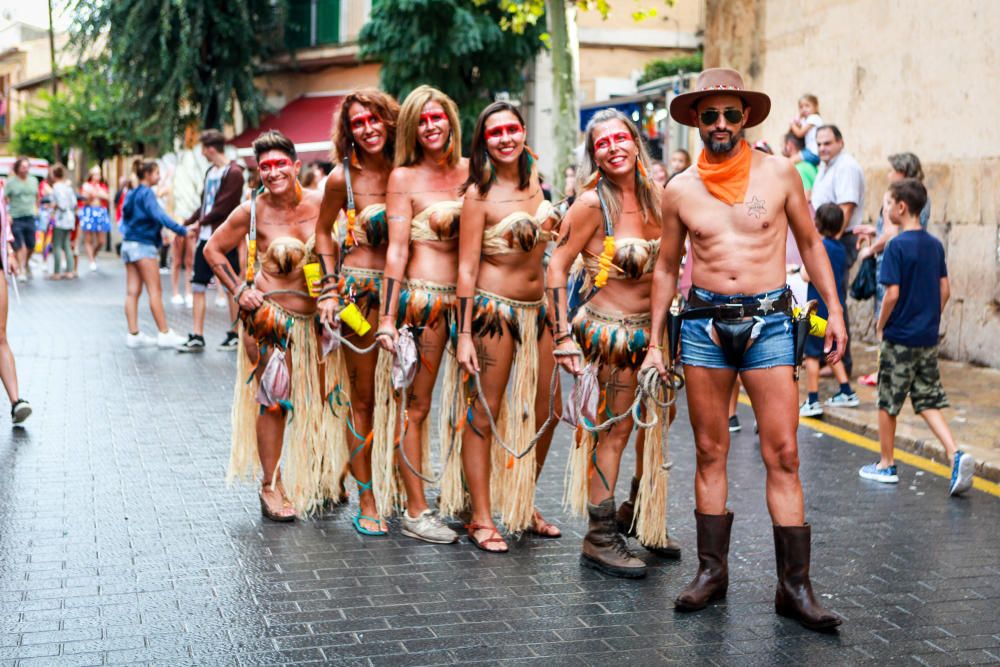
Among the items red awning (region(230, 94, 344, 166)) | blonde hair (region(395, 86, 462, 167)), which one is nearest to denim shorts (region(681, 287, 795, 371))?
blonde hair (region(395, 86, 462, 167))

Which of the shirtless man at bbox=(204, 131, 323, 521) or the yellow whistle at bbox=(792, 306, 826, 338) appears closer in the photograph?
the yellow whistle at bbox=(792, 306, 826, 338)

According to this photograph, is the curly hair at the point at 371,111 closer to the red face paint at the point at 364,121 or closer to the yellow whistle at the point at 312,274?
the red face paint at the point at 364,121

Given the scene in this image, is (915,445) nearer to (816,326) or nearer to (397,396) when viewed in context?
(816,326)

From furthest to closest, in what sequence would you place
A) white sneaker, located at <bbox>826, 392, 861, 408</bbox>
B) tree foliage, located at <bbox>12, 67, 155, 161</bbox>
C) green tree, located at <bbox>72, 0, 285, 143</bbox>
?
tree foliage, located at <bbox>12, 67, 155, 161</bbox> → green tree, located at <bbox>72, 0, 285, 143</bbox> → white sneaker, located at <bbox>826, 392, 861, 408</bbox>

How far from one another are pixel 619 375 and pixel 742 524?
1340mm

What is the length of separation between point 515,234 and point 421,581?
1601 millimetres

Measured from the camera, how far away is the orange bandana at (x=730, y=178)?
17.0ft

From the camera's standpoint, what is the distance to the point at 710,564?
5.34 metres

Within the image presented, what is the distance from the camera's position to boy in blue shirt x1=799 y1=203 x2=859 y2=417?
9.81 meters

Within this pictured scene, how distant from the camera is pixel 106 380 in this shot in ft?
37.3

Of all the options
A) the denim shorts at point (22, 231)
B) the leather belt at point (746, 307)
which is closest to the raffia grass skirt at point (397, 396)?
the leather belt at point (746, 307)

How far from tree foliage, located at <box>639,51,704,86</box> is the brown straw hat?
65.2 ft

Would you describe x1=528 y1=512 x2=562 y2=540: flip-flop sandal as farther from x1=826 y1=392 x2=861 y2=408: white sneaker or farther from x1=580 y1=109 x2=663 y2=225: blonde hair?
x1=826 y1=392 x2=861 y2=408: white sneaker

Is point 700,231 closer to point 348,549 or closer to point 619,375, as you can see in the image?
point 619,375
